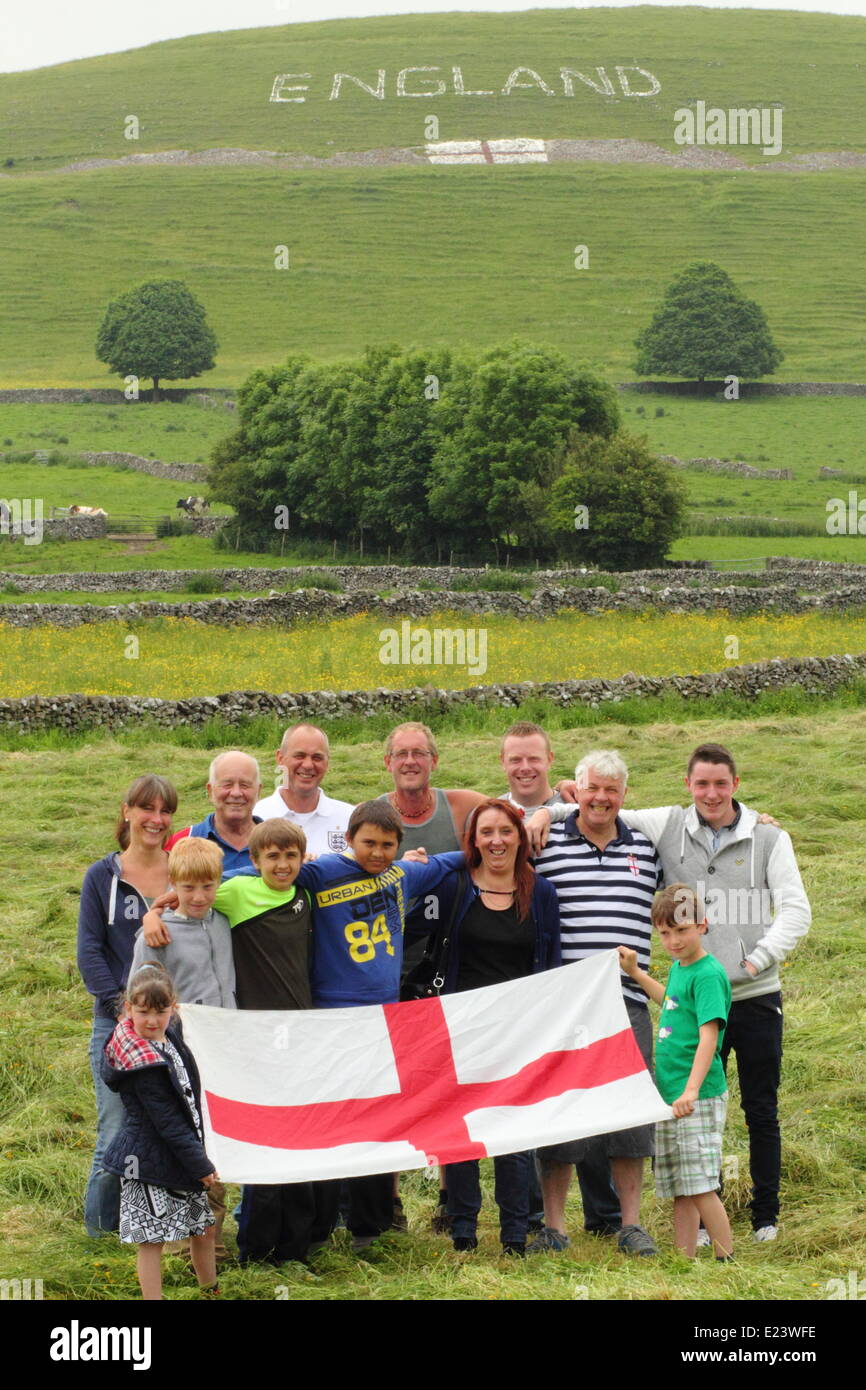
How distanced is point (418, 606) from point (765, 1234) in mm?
29802

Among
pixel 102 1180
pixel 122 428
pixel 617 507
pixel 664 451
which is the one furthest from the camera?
pixel 122 428

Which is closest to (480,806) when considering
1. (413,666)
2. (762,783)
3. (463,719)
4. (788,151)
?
(762,783)

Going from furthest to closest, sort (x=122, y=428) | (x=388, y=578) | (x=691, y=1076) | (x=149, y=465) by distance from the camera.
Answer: (x=122, y=428) → (x=149, y=465) → (x=388, y=578) → (x=691, y=1076)

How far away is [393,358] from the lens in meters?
62.4

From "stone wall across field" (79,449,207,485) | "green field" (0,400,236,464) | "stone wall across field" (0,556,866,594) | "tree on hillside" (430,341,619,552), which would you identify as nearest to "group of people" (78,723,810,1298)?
"stone wall across field" (0,556,866,594)

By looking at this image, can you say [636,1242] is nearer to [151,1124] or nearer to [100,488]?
[151,1124]

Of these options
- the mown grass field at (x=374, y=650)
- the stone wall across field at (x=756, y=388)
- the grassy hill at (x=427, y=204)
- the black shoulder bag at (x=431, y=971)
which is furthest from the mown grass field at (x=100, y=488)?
the black shoulder bag at (x=431, y=971)

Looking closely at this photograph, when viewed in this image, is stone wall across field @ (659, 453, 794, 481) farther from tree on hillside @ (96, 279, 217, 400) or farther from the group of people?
the group of people

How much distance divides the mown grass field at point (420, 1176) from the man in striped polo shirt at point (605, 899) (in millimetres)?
343

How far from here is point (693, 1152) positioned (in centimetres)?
690

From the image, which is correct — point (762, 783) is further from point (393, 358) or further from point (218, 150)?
point (218, 150)

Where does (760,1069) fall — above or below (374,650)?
below

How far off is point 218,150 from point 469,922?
170495mm

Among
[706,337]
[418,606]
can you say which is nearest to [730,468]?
[706,337]
